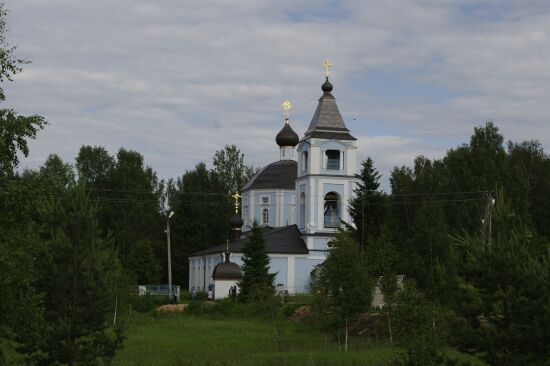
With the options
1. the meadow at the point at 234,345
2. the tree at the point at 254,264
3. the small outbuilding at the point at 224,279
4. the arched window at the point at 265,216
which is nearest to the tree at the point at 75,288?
the meadow at the point at 234,345

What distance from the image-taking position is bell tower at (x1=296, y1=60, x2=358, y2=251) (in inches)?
2534

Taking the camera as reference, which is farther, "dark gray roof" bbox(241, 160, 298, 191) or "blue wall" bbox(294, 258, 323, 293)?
"dark gray roof" bbox(241, 160, 298, 191)

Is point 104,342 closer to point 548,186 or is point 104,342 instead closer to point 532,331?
point 532,331

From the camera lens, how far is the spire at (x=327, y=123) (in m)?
64.6

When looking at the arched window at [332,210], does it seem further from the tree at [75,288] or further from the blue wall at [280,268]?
the tree at [75,288]

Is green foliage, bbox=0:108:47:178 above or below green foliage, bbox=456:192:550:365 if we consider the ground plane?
above

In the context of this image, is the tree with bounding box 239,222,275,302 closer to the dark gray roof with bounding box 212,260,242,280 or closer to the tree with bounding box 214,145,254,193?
the dark gray roof with bounding box 212,260,242,280

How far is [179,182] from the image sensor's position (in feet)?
308

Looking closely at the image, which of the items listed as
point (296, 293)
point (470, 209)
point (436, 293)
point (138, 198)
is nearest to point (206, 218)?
point (138, 198)

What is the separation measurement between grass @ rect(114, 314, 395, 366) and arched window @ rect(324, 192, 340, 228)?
19602mm

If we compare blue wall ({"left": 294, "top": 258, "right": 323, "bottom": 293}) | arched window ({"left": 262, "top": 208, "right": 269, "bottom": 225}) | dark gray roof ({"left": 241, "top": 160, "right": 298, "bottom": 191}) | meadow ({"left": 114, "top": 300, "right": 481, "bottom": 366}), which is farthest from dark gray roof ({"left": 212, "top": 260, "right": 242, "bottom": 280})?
arched window ({"left": 262, "top": 208, "right": 269, "bottom": 225})

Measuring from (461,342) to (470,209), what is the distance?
42.8 m

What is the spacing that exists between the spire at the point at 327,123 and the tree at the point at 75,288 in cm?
4385

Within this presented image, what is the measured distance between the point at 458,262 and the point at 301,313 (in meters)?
25.4
